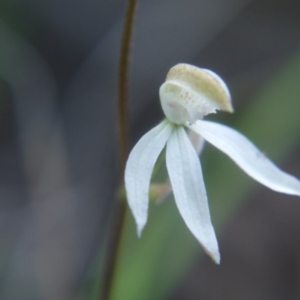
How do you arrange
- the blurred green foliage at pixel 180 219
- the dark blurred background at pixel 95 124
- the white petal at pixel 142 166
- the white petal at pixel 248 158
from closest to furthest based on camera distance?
the white petal at pixel 142 166, the white petal at pixel 248 158, the blurred green foliage at pixel 180 219, the dark blurred background at pixel 95 124

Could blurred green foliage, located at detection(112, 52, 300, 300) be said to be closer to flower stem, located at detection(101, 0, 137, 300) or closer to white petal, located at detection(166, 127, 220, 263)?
flower stem, located at detection(101, 0, 137, 300)

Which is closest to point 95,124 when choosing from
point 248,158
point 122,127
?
point 122,127

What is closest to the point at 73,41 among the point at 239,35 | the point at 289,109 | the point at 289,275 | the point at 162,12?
the point at 162,12

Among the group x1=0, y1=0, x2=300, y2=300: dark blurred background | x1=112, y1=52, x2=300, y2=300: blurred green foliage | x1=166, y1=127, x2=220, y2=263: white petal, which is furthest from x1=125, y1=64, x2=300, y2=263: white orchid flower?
x1=0, y1=0, x2=300, y2=300: dark blurred background

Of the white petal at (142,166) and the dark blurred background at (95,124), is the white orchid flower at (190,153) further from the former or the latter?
the dark blurred background at (95,124)

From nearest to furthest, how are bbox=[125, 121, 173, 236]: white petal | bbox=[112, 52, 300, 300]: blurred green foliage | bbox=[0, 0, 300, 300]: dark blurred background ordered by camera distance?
bbox=[125, 121, 173, 236]: white petal → bbox=[112, 52, 300, 300]: blurred green foliage → bbox=[0, 0, 300, 300]: dark blurred background

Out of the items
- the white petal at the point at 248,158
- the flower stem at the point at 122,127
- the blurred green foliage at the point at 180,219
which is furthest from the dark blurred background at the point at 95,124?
the white petal at the point at 248,158

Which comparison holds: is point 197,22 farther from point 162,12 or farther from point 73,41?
point 73,41
